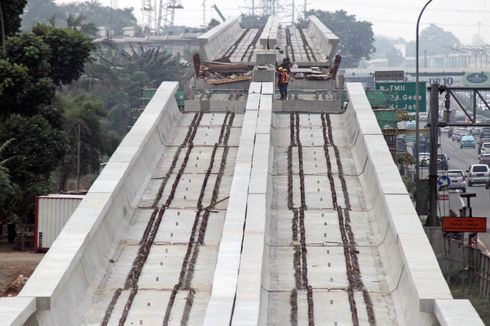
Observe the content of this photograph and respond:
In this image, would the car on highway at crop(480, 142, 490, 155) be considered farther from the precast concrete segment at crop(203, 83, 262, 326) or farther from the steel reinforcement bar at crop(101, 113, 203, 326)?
the precast concrete segment at crop(203, 83, 262, 326)

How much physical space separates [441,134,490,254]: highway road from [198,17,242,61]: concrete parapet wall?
46.4 ft

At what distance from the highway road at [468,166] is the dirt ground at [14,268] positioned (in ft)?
62.0

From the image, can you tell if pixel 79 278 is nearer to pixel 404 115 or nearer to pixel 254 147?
pixel 254 147

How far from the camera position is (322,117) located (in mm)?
41781

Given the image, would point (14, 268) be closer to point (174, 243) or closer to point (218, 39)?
point (174, 243)

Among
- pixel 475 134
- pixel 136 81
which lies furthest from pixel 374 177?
pixel 475 134

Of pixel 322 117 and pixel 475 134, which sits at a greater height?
pixel 322 117

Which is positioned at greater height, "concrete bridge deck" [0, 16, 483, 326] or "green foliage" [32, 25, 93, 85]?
"green foliage" [32, 25, 93, 85]

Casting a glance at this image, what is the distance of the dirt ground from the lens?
33.8 metres

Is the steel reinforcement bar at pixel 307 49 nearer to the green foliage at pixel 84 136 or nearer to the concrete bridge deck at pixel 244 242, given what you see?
the green foliage at pixel 84 136

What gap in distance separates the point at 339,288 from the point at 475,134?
129822mm

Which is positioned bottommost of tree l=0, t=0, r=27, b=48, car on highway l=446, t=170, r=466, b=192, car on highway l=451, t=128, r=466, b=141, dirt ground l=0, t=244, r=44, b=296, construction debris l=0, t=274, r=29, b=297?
car on highway l=451, t=128, r=466, b=141

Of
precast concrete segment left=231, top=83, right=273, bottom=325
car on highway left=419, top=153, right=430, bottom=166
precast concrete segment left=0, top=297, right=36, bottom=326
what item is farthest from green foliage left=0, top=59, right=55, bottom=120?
car on highway left=419, top=153, right=430, bottom=166

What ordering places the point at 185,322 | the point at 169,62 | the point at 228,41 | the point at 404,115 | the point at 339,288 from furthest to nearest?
the point at 169,62 < the point at 228,41 < the point at 404,115 < the point at 339,288 < the point at 185,322
